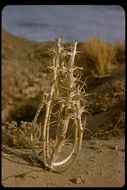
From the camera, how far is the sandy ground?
338 cm

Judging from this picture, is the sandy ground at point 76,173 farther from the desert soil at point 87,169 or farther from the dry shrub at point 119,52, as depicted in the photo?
the dry shrub at point 119,52

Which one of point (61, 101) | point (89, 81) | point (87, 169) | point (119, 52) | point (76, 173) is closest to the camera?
point (61, 101)

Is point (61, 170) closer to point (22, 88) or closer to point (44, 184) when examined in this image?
point (44, 184)

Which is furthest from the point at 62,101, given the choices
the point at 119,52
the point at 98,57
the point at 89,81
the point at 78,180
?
the point at 119,52

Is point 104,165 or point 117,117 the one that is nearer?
point 104,165

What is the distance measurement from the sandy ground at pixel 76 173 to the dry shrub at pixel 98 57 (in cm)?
667

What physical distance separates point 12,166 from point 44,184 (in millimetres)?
323

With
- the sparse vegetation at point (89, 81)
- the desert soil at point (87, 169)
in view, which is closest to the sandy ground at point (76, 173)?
the desert soil at point (87, 169)

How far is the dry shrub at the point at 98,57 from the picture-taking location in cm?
1091

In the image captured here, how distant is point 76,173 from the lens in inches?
145

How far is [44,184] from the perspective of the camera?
3.38 metres

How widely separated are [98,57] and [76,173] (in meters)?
7.71

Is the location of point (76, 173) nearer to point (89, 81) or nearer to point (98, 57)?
point (89, 81)

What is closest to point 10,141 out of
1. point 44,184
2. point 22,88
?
point 44,184
